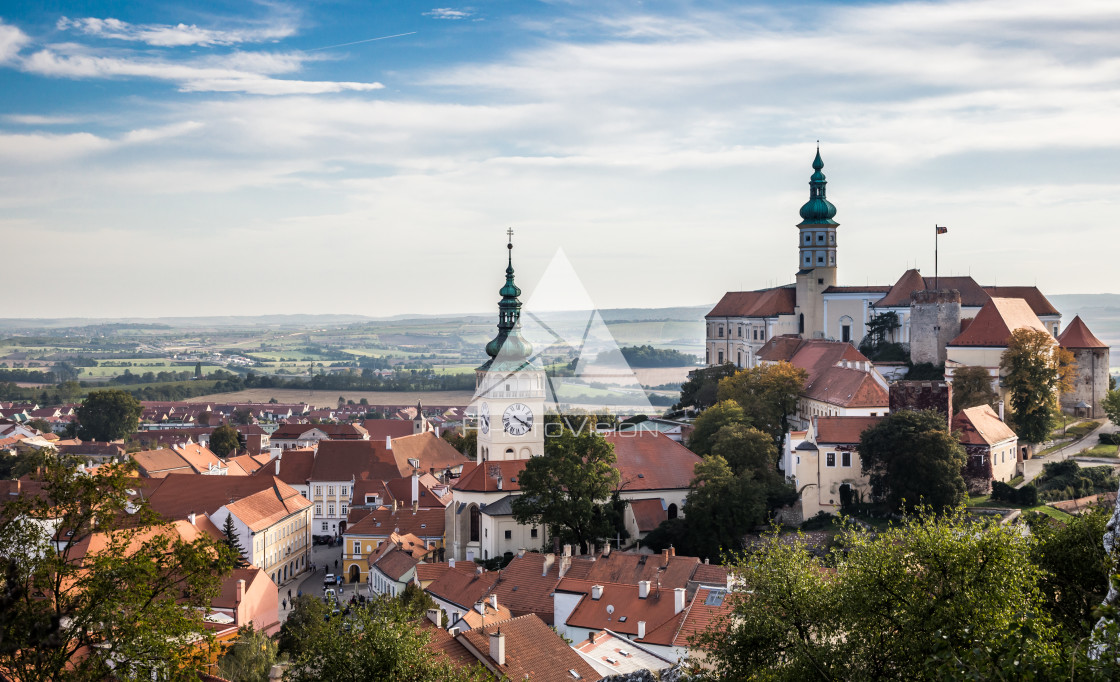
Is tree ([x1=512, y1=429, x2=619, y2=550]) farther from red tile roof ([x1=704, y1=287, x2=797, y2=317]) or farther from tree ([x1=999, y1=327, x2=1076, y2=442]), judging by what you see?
red tile roof ([x1=704, y1=287, x2=797, y2=317])

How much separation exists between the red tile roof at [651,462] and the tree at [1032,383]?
14.0 metres

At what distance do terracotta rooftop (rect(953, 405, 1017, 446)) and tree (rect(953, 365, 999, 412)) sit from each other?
2.89m

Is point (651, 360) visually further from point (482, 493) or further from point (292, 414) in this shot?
point (292, 414)

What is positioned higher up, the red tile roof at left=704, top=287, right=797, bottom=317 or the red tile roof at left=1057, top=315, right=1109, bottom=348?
the red tile roof at left=704, top=287, right=797, bottom=317

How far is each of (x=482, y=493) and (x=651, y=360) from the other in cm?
2754

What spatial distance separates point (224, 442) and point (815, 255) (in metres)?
46.0

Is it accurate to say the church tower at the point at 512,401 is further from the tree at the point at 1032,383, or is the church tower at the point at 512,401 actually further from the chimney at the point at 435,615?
the tree at the point at 1032,383

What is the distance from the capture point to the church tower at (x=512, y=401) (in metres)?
43.0

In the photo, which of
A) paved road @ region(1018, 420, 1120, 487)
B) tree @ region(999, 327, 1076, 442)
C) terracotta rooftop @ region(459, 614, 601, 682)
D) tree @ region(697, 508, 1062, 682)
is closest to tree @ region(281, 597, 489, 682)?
tree @ region(697, 508, 1062, 682)

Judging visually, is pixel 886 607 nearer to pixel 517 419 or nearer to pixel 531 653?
pixel 531 653

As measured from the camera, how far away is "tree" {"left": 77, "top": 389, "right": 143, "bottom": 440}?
297ft

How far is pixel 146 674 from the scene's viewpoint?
38.8 ft

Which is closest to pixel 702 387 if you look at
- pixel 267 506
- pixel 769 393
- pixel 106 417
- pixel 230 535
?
pixel 769 393

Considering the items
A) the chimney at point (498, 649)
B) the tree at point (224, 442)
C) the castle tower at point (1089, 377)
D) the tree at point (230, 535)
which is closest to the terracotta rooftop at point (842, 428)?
the castle tower at point (1089, 377)
